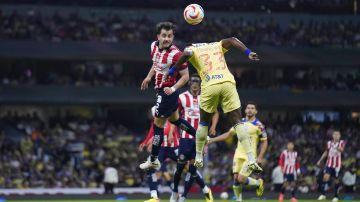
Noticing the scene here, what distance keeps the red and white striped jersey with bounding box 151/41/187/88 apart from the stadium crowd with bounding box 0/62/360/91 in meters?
28.9

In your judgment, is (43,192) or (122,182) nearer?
(43,192)

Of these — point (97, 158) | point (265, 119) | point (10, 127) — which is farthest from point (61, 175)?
point (265, 119)

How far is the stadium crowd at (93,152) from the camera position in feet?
127

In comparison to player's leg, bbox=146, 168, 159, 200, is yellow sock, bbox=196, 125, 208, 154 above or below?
above

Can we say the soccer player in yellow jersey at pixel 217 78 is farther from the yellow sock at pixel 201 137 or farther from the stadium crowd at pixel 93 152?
the stadium crowd at pixel 93 152

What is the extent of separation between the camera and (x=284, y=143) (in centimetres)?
4388

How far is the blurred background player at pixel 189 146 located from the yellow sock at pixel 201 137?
1.91 meters

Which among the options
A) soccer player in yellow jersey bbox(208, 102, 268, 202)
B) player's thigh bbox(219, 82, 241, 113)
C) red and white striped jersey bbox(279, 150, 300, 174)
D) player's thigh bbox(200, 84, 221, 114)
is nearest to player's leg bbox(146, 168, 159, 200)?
soccer player in yellow jersey bbox(208, 102, 268, 202)

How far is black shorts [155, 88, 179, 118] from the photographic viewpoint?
17.7 meters

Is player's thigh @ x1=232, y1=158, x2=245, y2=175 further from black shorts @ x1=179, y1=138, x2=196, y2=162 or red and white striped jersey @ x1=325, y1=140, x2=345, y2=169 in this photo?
red and white striped jersey @ x1=325, y1=140, x2=345, y2=169

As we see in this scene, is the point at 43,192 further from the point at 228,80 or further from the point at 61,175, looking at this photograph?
the point at 228,80

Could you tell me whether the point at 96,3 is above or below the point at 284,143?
above

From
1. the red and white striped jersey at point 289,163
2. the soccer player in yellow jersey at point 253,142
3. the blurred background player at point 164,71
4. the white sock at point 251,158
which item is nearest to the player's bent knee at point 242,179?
the soccer player in yellow jersey at point 253,142

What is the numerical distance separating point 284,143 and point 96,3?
13.3 metres
